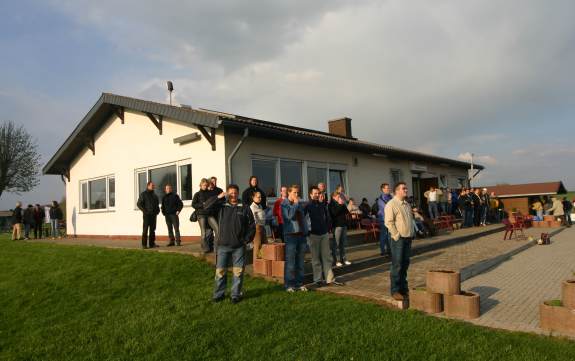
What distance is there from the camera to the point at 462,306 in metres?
5.21

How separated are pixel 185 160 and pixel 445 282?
817 cm

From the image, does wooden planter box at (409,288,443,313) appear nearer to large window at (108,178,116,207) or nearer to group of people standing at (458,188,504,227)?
large window at (108,178,116,207)

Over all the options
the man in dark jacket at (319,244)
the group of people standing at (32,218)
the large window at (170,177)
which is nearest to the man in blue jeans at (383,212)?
the man in dark jacket at (319,244)

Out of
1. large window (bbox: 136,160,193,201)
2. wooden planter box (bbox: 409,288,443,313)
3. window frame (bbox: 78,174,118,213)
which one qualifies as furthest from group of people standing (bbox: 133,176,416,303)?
window frame (bbox: 78,174,118,213)

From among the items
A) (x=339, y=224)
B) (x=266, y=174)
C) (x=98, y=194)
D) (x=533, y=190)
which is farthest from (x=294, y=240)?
(x=533, y=190)

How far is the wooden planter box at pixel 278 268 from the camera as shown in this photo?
6.92m

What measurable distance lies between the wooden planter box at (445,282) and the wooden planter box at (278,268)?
2505 mm

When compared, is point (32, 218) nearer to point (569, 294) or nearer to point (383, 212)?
point (383, 212)

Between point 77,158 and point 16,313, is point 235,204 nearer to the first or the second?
point 16,313

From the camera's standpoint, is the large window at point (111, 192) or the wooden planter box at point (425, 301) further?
the large window at point (111, 192)

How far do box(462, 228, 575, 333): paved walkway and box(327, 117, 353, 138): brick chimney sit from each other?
32.3 ft

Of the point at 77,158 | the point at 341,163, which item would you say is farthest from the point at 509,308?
the point at 77,158

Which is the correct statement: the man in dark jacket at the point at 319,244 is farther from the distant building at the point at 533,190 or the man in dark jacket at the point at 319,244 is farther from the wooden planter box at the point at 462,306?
the distant building at the point at 533,190

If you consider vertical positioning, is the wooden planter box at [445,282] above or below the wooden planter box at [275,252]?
below
